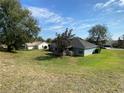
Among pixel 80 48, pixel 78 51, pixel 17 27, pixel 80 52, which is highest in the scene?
pixel 17 27

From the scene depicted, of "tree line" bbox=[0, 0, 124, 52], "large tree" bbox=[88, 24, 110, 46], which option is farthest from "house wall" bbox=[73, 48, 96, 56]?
"large tree" bbox=[88, 24, 110, 46]

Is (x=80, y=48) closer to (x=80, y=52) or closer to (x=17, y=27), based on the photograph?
(x=80, y=52)

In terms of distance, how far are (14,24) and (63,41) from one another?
11.1 meters

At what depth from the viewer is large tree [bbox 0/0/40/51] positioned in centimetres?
4073

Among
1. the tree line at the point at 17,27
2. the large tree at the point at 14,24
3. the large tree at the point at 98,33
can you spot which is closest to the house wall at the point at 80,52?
the tree line at the point at 17,27

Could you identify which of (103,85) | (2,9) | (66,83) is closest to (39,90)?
(66,83)

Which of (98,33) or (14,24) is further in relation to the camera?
(98,33)

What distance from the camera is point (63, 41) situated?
39.4 meters

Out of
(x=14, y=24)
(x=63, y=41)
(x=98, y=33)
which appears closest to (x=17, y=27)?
(x=14, y=24)

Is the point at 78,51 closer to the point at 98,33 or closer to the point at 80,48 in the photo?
the point at 80,48

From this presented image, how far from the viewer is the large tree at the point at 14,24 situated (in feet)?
134

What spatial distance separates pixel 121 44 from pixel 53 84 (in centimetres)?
8285

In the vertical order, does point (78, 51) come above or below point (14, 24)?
below

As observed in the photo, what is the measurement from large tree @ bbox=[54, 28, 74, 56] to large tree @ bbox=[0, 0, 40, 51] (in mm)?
6736
